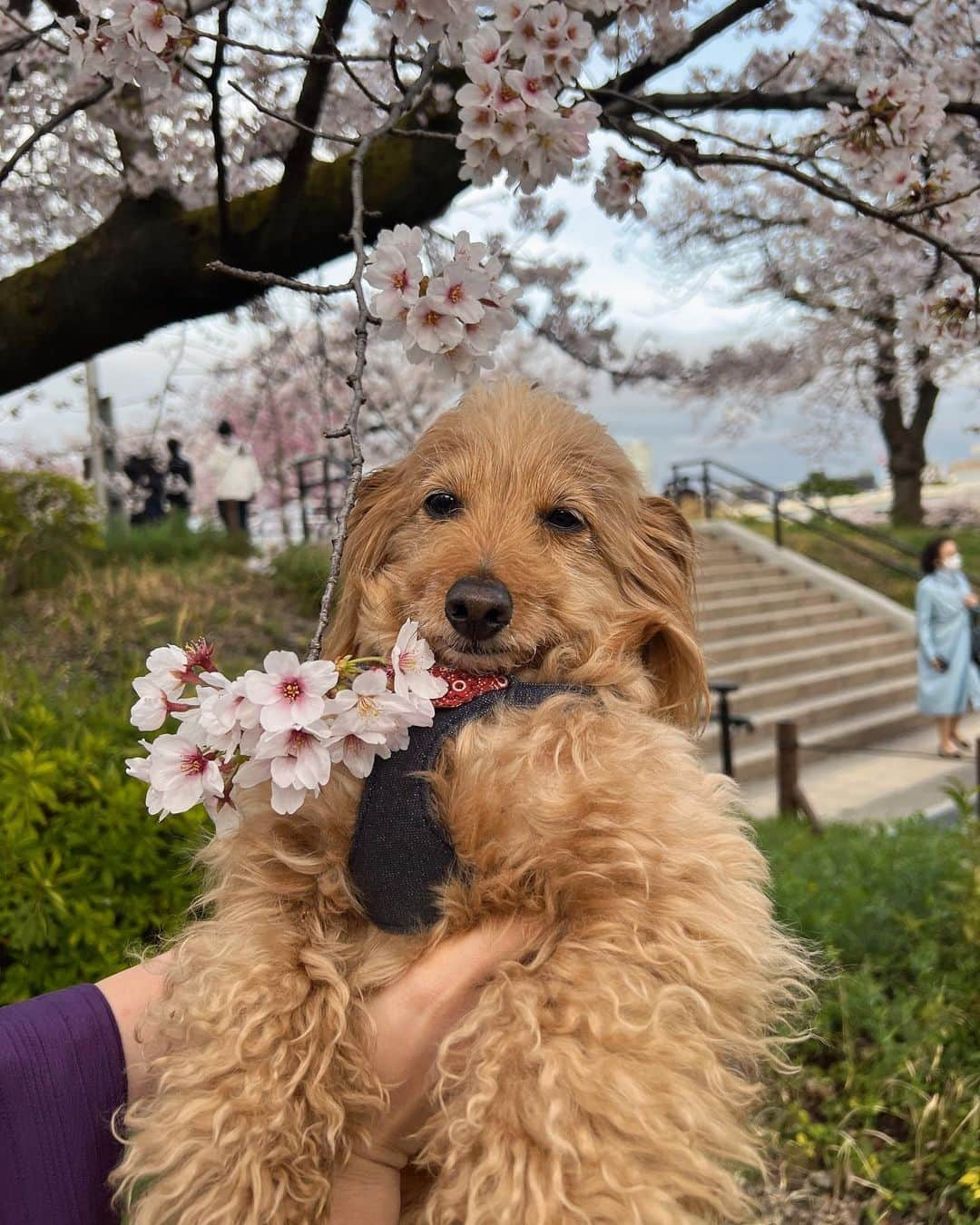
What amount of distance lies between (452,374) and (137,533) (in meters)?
7.72

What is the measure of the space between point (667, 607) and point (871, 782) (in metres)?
9.39

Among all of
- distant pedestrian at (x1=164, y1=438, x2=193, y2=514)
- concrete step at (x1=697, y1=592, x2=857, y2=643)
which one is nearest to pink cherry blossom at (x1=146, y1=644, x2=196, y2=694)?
concrete step at (x1=697, y1=592, x2=857, y2=643)

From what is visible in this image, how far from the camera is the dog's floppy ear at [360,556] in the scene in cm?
188

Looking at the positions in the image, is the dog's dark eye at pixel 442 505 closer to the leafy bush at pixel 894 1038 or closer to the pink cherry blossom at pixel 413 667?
the pink cherry blossom at pixel 413 667

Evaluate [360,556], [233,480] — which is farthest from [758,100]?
[233,480]

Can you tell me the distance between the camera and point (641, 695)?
1724 millimetres

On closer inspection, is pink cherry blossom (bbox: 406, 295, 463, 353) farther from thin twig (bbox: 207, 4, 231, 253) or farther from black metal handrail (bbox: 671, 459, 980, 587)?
black metal handrail (bbox: 671, 459, 980, 587)

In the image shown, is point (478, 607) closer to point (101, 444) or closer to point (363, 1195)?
point (363, 1195)

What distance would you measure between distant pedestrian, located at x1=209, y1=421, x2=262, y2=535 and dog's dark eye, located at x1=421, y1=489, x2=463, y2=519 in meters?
12.1

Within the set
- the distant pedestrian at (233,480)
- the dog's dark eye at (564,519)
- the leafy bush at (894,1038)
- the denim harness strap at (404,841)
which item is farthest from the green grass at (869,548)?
the denim harness strap at (404,841)

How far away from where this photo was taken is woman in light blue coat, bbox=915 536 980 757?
10.6m

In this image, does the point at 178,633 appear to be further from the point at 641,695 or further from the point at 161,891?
the point at 641,695

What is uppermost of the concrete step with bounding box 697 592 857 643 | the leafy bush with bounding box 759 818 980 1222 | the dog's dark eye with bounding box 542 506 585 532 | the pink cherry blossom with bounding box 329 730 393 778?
the dog's dark eye with bounding box 542 506 585 532

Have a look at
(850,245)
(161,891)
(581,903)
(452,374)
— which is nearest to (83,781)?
(161,891)
